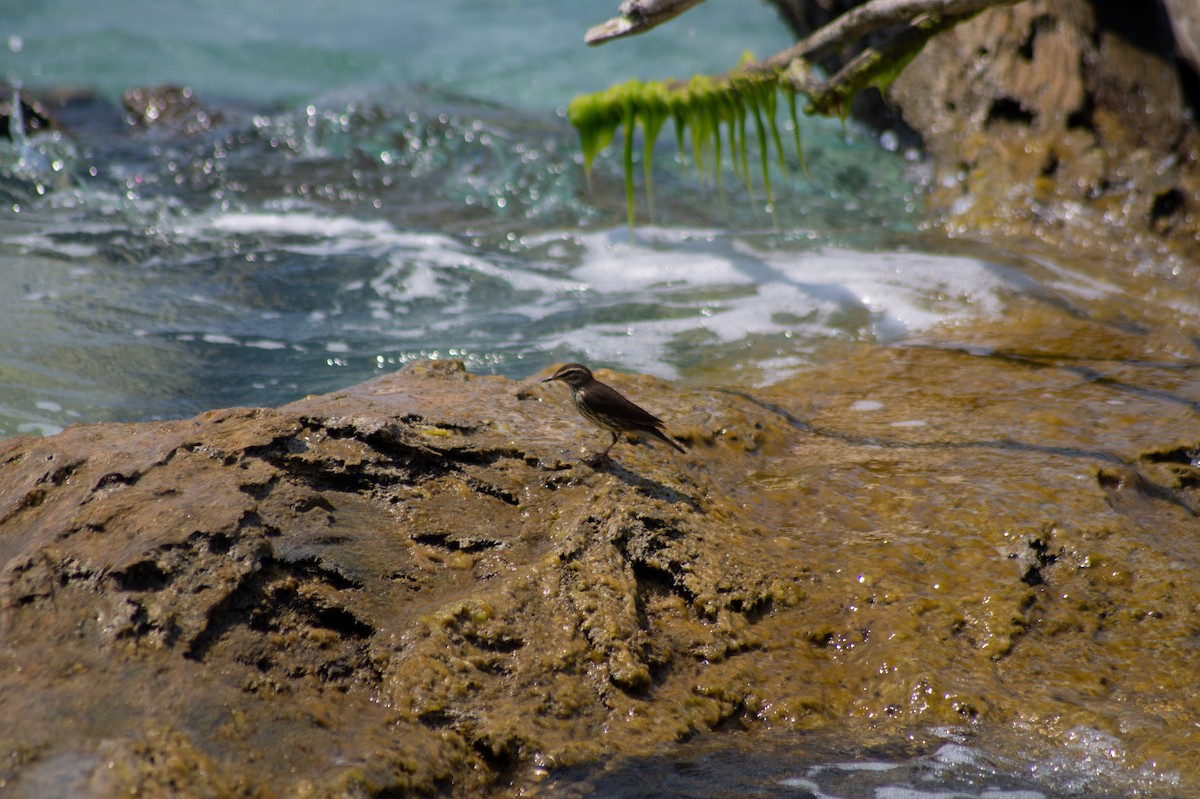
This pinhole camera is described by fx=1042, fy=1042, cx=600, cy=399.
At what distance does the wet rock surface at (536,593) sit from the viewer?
113 inches

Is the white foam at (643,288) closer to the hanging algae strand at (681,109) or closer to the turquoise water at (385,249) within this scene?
the turquoise water at (385,249)

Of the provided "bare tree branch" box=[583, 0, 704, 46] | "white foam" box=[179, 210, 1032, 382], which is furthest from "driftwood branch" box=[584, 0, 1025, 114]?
"white foam" box=[179, 210, 1032, 382]

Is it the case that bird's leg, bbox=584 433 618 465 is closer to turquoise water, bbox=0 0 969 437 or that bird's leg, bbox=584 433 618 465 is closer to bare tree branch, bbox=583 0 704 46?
turquoise water, bbox=0 0 969 437

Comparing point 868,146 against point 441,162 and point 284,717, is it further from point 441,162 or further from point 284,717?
point 284,717

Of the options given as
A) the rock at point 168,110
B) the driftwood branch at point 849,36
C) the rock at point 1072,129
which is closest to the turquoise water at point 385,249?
the rock at point 168,110

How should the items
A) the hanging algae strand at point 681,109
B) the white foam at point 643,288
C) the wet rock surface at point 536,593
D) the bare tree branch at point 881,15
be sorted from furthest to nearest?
the hanging algae strand at point 681,109
the white foam at point 643,288
the bare tree branch at point 881,15
the wet rock surface at point 536,593

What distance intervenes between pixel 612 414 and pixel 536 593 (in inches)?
37.6

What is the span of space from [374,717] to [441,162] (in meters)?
9.61

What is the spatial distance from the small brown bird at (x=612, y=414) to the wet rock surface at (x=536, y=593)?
108mm

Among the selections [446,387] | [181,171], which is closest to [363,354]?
[446,387]

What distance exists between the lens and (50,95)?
45.9ft

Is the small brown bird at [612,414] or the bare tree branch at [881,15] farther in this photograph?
the bare tree branch at [881,15]

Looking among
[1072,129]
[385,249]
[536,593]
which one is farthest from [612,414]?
[1072,129]

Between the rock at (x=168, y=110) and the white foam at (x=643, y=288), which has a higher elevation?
the rock at (x=168, y=110)
